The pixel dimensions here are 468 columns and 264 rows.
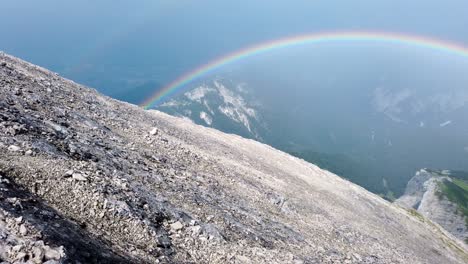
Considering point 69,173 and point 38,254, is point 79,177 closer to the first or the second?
point 69,173

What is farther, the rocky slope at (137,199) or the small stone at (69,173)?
the small stone at (69,173)

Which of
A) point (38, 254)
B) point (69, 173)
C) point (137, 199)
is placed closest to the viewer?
point (38, 254)

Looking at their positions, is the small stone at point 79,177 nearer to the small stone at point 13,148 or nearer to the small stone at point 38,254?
the small stone at point 13,148

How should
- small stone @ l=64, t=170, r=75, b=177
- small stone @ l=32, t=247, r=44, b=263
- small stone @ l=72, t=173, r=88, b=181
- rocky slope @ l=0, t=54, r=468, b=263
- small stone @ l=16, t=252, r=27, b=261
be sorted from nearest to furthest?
small stone @ l=16, t=252, r=27, b=261 → small stone @ l=32, t=247, r=44, b=263 → rocky slope @ l=0, t=54, r=468, b=263 → small stone @ l=64, t=170, r=75, b=177 → small stone @ l=72, t=173, r=88, b=181

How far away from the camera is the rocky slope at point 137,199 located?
14.7 metres

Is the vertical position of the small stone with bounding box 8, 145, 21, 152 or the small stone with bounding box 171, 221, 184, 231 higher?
the small stone with bounding box 171, 221, 184, 231

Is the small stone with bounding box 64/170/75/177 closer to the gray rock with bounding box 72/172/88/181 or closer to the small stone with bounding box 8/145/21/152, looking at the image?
the gray rock with bounding box 72/172/88/181

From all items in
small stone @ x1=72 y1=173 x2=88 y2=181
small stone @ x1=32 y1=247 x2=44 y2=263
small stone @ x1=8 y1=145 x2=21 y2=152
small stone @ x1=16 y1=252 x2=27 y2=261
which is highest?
small stone @ x1=72 y1=173 x2=88 y2=181

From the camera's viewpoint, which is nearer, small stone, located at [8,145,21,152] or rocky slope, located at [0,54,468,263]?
rocky slope, located at [0,54,468,263]

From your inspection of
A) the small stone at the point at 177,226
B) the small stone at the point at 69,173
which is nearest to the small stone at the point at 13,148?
the small stone at the point at 69,173

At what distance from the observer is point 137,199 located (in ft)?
67.2

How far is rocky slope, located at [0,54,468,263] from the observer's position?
48.1 feet

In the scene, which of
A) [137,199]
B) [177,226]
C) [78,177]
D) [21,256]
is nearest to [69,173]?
[78,177]

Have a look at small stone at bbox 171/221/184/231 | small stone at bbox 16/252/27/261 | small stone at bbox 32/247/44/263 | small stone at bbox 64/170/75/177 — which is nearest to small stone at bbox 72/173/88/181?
small stone at bbox 64/170/75/177
